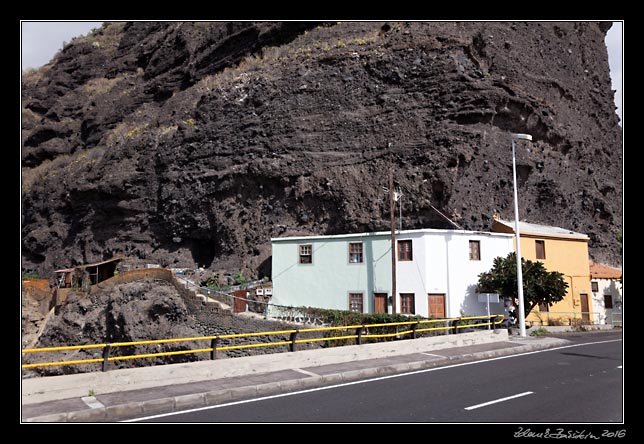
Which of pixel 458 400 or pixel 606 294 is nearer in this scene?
pixel 458 400

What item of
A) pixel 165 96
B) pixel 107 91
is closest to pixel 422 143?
pixel 165 96

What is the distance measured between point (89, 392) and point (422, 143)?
29.9 meters

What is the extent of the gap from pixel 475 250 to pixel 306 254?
1013 cm

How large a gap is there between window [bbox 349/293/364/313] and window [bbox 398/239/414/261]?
3418 mm

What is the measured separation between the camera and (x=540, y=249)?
1221 inches

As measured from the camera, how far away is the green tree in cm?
2508

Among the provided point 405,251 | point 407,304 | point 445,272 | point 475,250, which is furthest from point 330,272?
point 475,250

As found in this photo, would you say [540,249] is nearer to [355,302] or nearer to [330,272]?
[355,302]

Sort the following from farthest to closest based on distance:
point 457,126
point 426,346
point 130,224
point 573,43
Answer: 1. point 573,43
2. point 130,224
3. point 457,126
4. point 426,346

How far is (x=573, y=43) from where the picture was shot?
5038cm

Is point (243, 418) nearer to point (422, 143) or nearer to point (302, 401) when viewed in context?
point (302, 401)

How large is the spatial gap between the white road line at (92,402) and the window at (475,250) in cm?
2261

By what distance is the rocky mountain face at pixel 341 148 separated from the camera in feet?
119

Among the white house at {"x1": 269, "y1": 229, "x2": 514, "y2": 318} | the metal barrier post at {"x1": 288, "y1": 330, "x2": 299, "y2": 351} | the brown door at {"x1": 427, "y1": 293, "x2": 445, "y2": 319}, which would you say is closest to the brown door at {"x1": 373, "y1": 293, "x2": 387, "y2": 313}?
the white house at {"x1": 269, "y1": 229, "x2": 514, "y2": 318}
